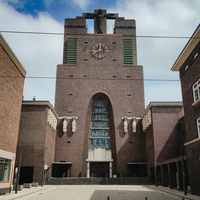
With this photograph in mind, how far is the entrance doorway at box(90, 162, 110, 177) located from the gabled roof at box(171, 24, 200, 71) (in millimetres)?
23148

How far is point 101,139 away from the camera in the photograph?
41594 mm

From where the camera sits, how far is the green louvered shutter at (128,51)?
45.1 metres

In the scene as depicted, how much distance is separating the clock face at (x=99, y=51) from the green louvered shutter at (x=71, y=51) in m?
3.72

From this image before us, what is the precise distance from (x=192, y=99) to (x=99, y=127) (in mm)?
24946

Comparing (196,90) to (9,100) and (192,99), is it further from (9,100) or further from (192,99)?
(9,100)

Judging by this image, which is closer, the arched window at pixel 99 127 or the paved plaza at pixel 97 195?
the paved plaza at pixel 97 195

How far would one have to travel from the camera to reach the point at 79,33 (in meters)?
46.7

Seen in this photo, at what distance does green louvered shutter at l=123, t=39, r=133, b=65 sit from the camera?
45.1 metres

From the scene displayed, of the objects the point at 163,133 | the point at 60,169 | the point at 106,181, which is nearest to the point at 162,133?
the point at 163,133

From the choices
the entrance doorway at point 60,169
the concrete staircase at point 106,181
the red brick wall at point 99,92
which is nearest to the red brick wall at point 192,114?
the concrete staircase at point 106,181

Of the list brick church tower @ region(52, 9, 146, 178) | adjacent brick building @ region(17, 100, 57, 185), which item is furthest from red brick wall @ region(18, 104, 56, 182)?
brick church tower @ region(52, 9, 146, 178)

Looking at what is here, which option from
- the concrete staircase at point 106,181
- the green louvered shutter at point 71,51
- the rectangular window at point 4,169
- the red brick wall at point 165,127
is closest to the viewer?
the rectangular window at point 4,169

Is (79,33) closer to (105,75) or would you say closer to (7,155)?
(105,75)

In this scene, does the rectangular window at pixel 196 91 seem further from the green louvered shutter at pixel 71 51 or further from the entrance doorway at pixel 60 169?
the green louvered shutter at pixel 71 51
